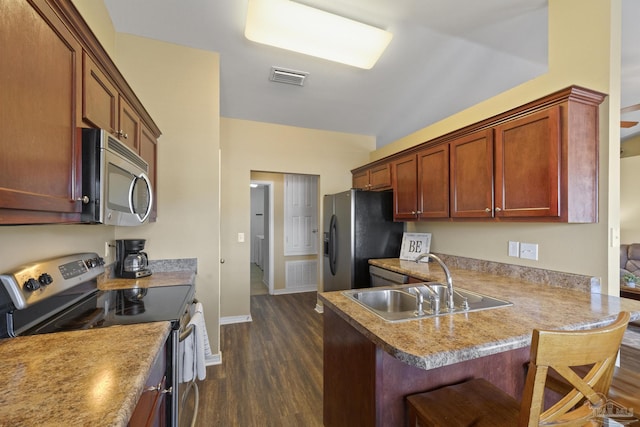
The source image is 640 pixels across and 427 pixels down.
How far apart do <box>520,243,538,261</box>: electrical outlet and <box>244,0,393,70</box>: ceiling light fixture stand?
1.99m

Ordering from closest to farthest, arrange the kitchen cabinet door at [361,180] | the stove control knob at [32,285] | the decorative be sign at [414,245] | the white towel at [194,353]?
the stove control knob at [32,285], the white towel at [194,353], the decorative be sign at [414,245], the kitchen cabinet door at [361,180]

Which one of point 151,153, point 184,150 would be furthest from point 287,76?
point 151,153

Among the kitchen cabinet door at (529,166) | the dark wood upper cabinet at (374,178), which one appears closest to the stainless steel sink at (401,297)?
the kitchen cabinet door at (529,166)

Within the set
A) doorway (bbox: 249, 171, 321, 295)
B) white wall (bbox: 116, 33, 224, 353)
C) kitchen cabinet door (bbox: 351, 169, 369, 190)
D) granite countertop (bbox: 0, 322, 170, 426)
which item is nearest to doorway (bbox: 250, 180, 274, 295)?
doorway (bbox: 249, 171, 321, 295)

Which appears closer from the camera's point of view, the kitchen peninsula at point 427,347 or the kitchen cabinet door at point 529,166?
the kitchen peninsula at point 427,347

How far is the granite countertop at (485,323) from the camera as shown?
0.94 meters

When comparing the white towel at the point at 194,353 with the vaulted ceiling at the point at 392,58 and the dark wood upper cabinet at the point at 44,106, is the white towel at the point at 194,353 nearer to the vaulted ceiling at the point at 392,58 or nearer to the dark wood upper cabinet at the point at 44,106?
the dark wood upper cabinet at the point at 44,106

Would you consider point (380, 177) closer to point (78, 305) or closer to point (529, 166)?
point (529, 166)

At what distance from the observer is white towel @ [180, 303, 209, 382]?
145 cm

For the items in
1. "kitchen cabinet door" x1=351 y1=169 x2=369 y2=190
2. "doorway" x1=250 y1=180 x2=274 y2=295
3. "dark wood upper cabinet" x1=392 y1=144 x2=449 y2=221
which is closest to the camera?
"dark wood upper cabinet" x1=392 y1=144 x2=449 y2=221

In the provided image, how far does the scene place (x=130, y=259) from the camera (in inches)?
83.0

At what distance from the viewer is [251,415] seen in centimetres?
188

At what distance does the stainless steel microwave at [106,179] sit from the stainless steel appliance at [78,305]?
330 mm

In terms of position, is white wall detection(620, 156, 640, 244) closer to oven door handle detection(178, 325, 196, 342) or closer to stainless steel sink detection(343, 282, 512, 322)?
stainless steel sink detection(343, 282, 512, 322)
